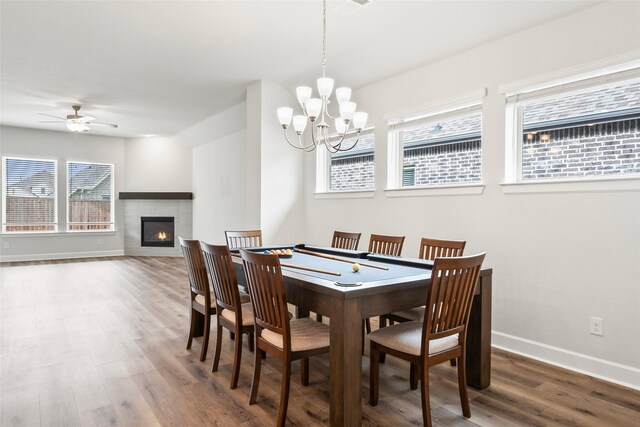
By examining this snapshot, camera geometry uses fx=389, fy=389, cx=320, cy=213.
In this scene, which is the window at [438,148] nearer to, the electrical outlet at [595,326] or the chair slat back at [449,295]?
the electrical outlet at [595,326]

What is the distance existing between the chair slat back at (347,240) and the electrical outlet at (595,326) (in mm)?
2002

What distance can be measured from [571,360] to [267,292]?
2.46m

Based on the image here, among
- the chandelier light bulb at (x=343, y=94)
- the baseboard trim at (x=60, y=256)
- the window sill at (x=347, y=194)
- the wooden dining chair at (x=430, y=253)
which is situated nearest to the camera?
the wooden dining chair at (x=430, y=253)

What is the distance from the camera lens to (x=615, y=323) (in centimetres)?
280

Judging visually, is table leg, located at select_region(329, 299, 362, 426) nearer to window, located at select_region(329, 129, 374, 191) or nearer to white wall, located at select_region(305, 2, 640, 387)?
white wall, located at select_region(305, 2, 640, 387)

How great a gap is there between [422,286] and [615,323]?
1673 millimetres

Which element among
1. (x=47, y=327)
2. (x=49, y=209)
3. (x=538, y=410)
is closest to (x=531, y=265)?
(x=538, y=410)

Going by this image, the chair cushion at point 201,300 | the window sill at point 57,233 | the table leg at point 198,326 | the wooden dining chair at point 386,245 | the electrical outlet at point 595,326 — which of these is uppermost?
the wooden dining chair at point 386,245

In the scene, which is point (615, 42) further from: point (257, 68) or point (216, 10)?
point (257, 68)

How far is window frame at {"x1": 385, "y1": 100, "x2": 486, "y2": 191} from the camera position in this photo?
12.3 ft

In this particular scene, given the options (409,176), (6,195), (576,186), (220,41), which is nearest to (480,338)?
(576,186)

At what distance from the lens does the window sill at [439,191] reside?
369cm

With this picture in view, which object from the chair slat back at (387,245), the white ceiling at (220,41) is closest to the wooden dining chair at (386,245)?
the chair slat back at (387,245)

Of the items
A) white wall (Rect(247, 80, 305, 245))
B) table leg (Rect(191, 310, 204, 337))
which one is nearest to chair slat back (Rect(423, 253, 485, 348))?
table leg (Rect(191, 310, 204, 337))
